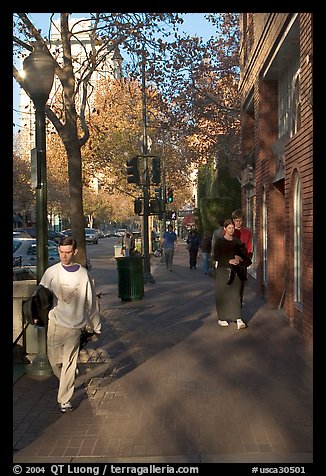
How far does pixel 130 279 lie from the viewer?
14.2m

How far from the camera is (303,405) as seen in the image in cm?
584

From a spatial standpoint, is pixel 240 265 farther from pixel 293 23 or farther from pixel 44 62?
pixel 44 62

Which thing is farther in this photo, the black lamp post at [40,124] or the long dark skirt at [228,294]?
the long dark skirt at [228,294]

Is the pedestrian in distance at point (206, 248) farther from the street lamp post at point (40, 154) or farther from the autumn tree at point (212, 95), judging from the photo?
the street lamp post at point (40, 154)

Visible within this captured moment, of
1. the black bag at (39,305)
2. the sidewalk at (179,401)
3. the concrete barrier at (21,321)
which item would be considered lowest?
the sidewalk at (179,401)

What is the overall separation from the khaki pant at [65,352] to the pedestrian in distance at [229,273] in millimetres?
4712

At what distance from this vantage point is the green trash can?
14.0 m

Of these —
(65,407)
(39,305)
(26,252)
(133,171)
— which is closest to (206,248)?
(133,171)

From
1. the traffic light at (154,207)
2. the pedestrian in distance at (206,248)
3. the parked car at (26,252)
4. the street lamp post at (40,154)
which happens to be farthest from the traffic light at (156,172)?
the street lamp post at (40,154)

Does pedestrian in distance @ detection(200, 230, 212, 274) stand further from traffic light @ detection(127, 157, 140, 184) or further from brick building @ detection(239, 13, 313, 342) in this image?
traffic light @ detection(127, 157, 140, 184)

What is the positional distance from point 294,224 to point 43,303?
5.61 m

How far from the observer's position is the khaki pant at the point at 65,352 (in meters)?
5.82

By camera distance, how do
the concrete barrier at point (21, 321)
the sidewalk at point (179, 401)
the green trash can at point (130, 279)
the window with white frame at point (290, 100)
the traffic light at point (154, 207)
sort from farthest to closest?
the traffic light at point (154, 207) < the green trash can at point (130, 279) < the window with white frame at point (290, 100) < the concrete barrier at point (21, 321) < the sidewalk at point (179, 401)
